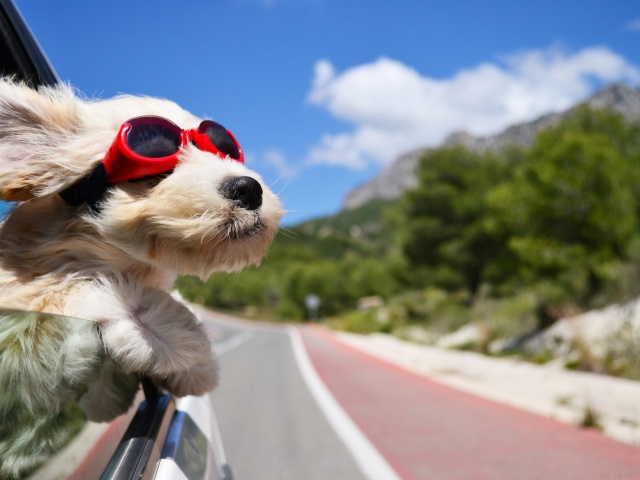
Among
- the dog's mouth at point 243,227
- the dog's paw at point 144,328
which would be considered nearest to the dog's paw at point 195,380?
the dog's paw at point 144,328

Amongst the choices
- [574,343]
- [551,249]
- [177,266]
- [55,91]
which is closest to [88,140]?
[55,91]

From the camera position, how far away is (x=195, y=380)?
1641 millimetres

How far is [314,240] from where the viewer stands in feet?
452

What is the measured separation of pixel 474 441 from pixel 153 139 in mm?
6238

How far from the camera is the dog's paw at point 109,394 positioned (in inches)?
52.7

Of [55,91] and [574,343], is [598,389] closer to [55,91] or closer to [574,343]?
[574,343]

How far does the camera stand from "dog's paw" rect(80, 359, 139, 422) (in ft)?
4.39

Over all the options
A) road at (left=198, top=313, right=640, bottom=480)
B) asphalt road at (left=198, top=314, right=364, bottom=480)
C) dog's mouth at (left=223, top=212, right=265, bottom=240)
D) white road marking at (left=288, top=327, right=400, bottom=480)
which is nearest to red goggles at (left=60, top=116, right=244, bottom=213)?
dog's mouth at (left=223, top=212, right=265, bottom=240)

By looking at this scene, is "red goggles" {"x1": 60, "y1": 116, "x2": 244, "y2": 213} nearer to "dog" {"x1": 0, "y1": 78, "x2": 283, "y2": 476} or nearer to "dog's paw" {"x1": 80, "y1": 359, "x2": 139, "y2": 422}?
"dog" {"x1": 0, "y1": 78, "x2": 283, "y2": 476}

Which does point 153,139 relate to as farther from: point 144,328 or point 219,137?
point 144,328

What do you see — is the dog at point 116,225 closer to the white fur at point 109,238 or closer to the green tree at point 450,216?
the white fur at point 109,238

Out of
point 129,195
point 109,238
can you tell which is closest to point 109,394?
point 109,238

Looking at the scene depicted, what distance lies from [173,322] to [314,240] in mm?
136361

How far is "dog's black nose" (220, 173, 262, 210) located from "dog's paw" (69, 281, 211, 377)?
0.92ft
